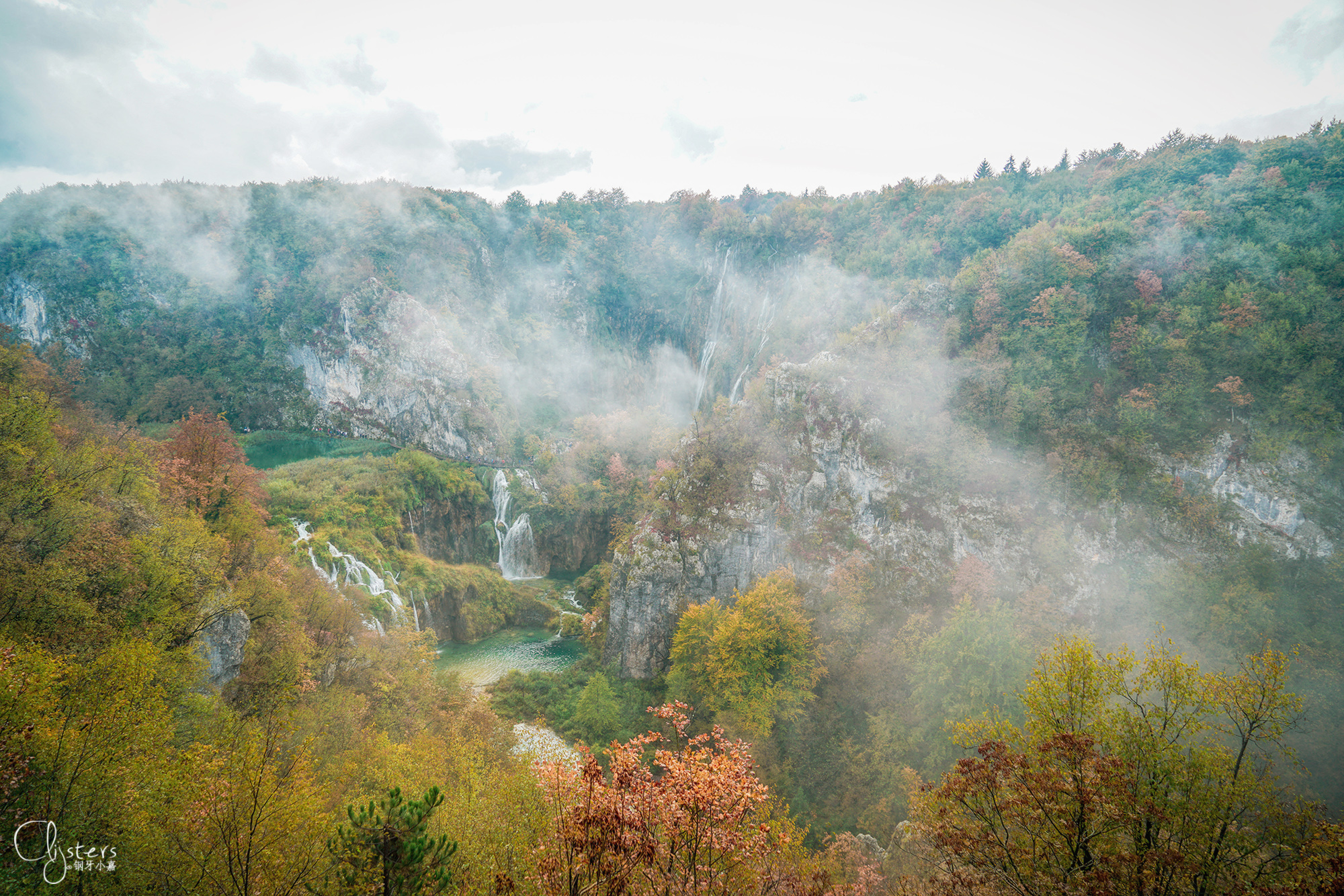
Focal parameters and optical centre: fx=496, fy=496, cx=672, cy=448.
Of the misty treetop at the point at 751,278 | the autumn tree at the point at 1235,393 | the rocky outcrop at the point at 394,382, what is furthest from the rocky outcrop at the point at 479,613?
the autumn tree at the point at 1235,393

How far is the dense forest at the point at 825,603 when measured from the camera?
8.94 meters

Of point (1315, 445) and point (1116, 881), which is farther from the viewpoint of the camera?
point (1315, 445)

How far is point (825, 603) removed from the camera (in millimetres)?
28891

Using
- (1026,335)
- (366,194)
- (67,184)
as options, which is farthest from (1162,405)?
(67,184)

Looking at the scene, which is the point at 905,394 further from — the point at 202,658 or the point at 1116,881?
the point at 202,658

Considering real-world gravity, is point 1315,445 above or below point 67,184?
below

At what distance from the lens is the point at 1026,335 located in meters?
31.3

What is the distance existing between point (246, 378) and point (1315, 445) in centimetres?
10705

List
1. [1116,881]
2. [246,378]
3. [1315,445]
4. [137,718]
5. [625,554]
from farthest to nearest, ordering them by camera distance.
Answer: [246,378] → [625,554] → [1315,445] → [137,718] → [1116,881]

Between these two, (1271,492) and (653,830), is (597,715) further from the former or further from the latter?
(1271,492)
